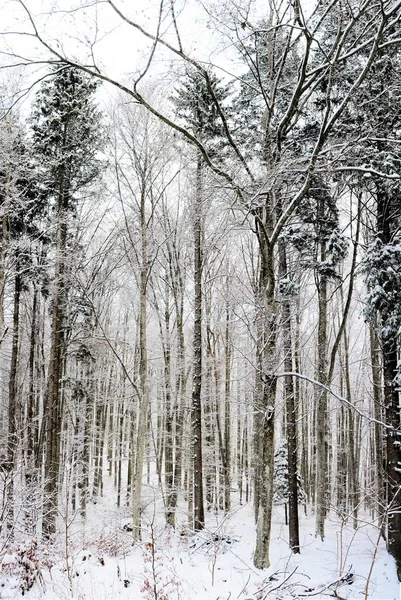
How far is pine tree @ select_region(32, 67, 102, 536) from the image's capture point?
1228cm

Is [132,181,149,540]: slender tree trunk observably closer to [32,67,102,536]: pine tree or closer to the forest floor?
the forest floor

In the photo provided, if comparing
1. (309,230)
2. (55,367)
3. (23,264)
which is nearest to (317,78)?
(309,230)

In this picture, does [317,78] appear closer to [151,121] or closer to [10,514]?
[151,121]

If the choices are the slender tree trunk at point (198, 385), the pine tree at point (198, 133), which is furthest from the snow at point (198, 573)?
the pine tree at point (198, 133)

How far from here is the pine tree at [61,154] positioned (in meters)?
12.3

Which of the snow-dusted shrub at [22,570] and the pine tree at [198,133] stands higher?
the pine tree at [198,133]

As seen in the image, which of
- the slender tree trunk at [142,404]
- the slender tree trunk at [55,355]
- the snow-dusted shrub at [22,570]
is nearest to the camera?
the snow-dusted shrub at [22,570]

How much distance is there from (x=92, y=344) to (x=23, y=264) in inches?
137

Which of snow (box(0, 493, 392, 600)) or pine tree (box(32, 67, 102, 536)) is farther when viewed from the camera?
pine tree (box(32, 67, 102, 536))

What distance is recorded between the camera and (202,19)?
6.52 metres

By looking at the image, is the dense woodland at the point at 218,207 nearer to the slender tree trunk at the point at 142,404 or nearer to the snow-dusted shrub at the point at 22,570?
the slender tree trunk at the point at 142,404

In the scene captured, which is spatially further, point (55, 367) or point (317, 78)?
point (55, 367)

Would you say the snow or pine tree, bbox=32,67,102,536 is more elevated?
pine tree, bbox=32,67,102,536

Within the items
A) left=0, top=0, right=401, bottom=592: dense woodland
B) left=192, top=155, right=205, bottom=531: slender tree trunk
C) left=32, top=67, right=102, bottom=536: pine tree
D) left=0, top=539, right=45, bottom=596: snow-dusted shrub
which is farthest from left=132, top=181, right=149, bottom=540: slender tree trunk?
left=0, top=539, right=45, bottom=596: snow-dusted shrub
